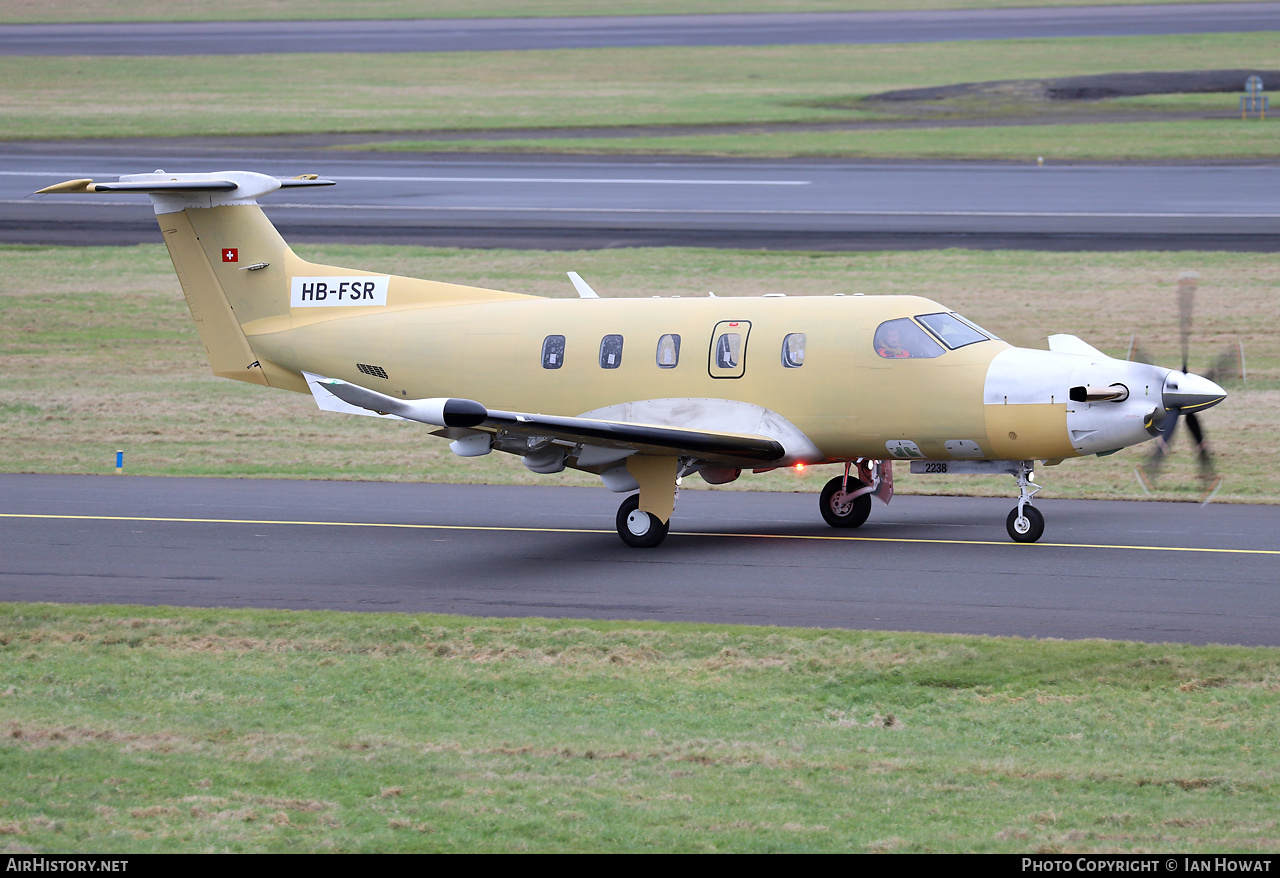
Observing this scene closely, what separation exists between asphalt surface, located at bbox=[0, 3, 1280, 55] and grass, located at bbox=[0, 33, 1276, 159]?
3.16 m

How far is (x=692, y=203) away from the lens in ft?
141

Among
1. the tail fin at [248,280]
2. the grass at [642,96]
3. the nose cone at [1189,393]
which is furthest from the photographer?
the grass at [642,96]

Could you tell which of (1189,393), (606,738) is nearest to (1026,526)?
(1189,393)

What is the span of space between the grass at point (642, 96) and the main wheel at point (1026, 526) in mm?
33318

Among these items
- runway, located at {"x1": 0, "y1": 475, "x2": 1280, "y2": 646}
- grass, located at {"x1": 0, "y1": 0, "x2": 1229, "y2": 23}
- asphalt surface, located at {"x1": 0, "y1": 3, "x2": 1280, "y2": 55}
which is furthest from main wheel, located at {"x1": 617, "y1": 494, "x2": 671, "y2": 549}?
grass, located at {"x1": 0, "y1": 0, "x2": 1229, "y2": 23}

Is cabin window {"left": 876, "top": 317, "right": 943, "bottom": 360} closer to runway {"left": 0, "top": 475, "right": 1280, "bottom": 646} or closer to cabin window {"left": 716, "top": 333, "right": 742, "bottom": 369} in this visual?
cabin window {"left": 716, "top": 333, "right": 742, "bottom": 369}

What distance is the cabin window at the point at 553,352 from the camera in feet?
62.7

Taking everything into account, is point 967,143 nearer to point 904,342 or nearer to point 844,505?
point 844,505

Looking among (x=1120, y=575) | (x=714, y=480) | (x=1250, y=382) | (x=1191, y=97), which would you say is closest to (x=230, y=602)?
(x=714, y=480)

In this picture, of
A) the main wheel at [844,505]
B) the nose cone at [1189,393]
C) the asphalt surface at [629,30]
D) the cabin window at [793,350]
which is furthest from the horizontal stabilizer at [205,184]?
the asphalt surface at [629,30]

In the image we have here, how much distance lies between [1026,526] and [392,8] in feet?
287

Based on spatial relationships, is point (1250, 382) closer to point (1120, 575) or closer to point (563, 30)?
point (1120, 575)

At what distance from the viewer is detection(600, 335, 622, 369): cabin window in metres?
18.8

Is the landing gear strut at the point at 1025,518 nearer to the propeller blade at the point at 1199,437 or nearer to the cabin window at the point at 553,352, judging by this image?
the propeller blade at the point at 1199,437
